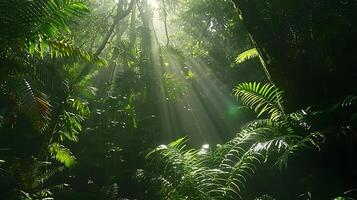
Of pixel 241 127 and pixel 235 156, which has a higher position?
pixel 241 127

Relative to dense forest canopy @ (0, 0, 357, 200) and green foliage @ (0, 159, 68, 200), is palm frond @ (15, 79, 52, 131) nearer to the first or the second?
dense forest canopy @ (0, 0, 357, 200)

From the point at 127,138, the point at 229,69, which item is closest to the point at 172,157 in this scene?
the point at 127,138

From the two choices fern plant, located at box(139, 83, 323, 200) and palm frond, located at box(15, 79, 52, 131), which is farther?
fern plant, located at box(139, 83, 323, 200)

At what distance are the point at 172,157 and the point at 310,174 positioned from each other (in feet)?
5.99

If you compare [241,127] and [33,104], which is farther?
[241,127]

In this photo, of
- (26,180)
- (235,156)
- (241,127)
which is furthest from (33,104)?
(241,127)

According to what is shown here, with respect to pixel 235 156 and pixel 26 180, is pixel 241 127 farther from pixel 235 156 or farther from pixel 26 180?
pixel 26 180

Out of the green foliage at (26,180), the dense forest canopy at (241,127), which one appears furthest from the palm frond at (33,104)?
the green foliage at (26,180)

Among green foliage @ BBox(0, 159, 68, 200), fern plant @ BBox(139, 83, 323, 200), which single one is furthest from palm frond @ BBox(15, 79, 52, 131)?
green foliage @ BBox(0, 159, 68, 200)

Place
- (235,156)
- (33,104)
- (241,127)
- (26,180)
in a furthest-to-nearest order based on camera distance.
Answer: (241,127), (26,180), (235,156), (33,104)

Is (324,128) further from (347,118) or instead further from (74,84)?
(74,84)

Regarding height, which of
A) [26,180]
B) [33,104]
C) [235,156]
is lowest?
[235,156]

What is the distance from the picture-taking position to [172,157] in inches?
209

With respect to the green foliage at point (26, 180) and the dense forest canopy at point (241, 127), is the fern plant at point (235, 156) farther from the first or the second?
the green foliage at point (26, 180)
